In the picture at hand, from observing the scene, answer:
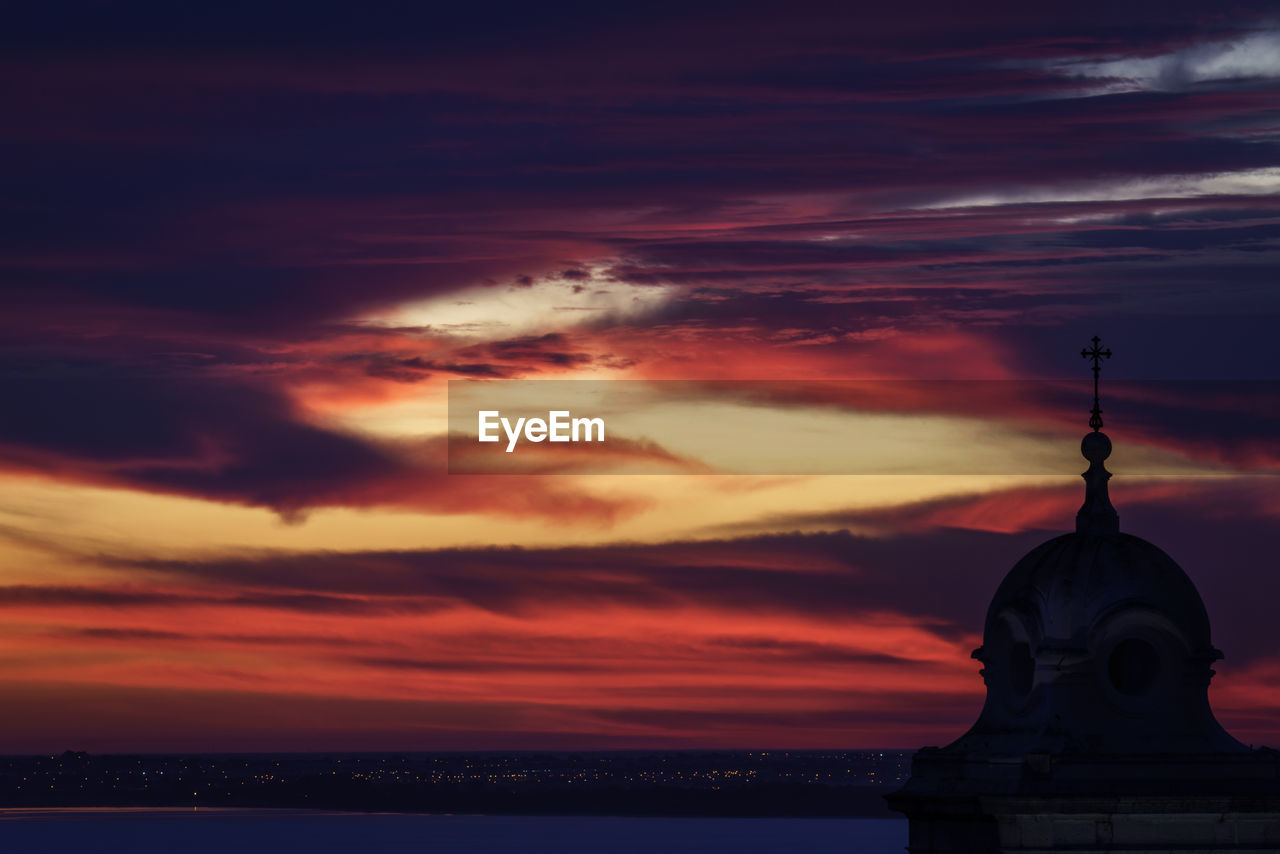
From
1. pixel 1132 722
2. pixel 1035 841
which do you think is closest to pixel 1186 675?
pixel 1132 722

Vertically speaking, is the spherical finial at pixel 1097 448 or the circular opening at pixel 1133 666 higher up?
the spherical finial at pixel 1097 448

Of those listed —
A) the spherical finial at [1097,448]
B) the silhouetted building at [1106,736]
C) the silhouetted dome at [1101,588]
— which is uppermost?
the spherical finial at [1097,448]

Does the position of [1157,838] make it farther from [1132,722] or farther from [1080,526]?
[1080,526]

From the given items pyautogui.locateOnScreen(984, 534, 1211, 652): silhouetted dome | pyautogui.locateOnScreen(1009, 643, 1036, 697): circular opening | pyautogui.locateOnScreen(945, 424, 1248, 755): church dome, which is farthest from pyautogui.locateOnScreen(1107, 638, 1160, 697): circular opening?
pyautogui.locateOnScreen(1009, 643, 1036, 697): circular opening

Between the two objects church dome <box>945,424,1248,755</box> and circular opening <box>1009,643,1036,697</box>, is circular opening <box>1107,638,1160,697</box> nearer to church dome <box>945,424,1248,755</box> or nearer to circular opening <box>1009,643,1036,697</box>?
church dome <box>945,424,1248,755</box>

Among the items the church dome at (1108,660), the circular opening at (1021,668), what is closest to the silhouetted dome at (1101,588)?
the church dome at (1108,660)

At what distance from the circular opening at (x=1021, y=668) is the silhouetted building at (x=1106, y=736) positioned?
3 cm

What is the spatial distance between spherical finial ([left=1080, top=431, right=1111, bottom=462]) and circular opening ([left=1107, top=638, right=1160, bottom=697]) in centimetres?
434

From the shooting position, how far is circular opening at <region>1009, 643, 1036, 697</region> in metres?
46.1

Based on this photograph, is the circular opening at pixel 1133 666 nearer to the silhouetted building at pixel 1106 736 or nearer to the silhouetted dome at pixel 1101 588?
the silhouetted building at pixel 1106 736

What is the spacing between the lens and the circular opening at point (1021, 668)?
151ft

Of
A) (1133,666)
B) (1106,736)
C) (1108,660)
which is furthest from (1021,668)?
(1106,736)

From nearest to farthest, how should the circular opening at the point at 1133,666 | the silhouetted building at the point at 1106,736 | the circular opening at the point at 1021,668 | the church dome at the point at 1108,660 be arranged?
the silhouetted building at the point at 1106,736 → the church dome at the point at 1108,660 → the circular opening at the point at 1133,666 → the circular opening at the point at 1021,668

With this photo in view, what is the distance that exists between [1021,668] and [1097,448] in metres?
4.81
